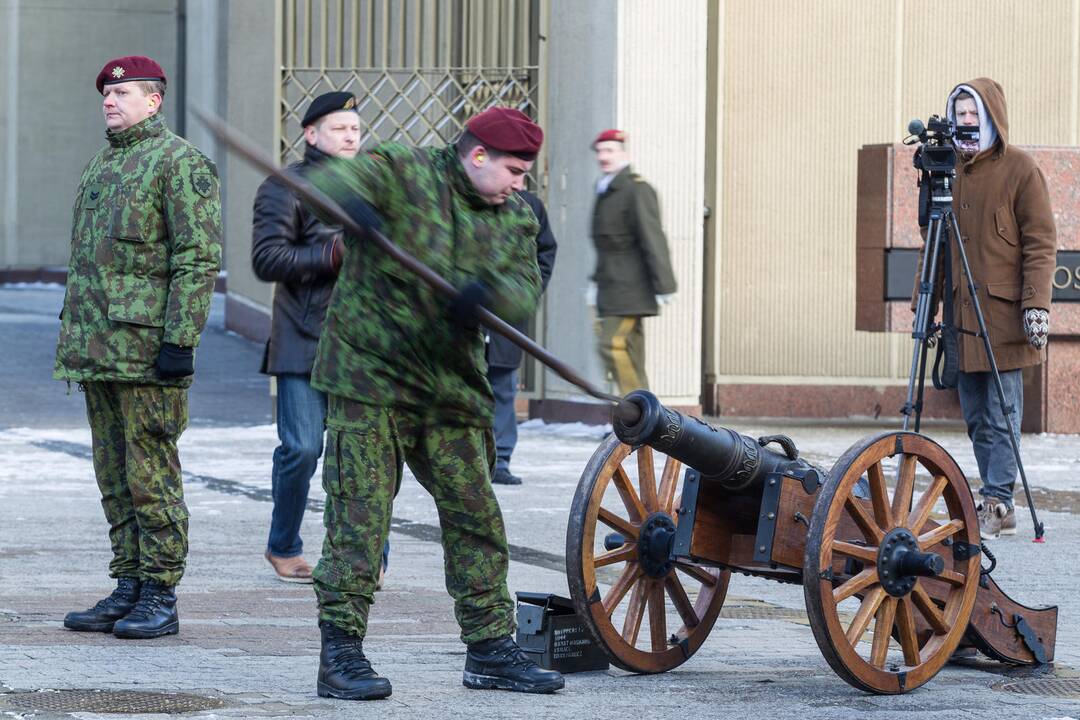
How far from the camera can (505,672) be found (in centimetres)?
541

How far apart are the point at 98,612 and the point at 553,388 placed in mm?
7617

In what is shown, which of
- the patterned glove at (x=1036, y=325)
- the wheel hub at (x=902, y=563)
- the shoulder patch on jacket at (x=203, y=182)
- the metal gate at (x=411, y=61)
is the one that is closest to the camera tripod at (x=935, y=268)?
the patterned glove at (x=1036, y=325)

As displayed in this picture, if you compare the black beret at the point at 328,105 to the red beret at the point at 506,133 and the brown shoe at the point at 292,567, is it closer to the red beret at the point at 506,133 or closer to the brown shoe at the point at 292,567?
the brown shoe at the point at 292,567

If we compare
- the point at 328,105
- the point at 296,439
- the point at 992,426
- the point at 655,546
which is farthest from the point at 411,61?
the point at 655,546

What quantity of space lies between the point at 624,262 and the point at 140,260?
5075mm

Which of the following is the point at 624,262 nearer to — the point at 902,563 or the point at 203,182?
the point at 203,182

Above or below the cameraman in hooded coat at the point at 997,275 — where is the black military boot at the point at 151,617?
below

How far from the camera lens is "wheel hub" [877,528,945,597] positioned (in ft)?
18.0

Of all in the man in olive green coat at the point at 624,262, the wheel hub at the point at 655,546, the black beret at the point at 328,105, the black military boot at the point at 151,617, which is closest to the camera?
the wheel hub at the point at 655,546

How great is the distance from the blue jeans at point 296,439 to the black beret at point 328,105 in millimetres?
933

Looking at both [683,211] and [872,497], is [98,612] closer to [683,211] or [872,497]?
[872,497]

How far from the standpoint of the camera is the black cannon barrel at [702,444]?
5270mm

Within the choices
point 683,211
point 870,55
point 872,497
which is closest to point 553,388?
point 683,211

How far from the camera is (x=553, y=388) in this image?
1373 cm
